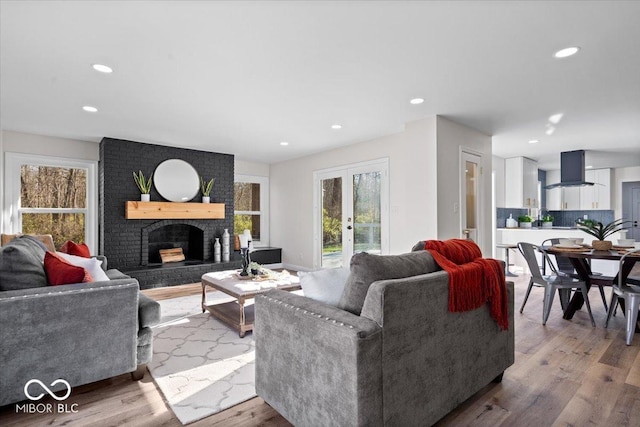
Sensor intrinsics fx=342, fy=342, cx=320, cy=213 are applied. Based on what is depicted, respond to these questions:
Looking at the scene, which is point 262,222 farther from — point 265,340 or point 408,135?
A: point 265,340

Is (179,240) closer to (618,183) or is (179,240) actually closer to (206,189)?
(206,189)

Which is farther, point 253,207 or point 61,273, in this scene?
point 253,207

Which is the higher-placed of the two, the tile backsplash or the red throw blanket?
the tile backsplash

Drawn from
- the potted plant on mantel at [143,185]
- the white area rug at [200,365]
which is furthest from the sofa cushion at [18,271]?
the potted plant on mantel at [143,185]

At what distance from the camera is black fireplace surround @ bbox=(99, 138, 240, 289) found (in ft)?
17.1

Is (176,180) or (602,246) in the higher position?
(176,180)

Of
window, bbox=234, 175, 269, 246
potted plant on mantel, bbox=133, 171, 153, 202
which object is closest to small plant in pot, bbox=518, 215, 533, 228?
window, bbox=234, 175, 269, 246

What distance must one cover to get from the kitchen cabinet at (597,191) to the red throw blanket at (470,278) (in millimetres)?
7890

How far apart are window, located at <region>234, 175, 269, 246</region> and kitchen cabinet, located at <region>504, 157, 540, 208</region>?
5200 millimetres

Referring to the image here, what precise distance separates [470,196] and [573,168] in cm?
314

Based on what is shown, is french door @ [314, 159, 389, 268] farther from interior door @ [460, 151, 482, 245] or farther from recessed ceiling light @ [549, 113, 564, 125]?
recessed ceiling light @ [549, 113, 564, 125]

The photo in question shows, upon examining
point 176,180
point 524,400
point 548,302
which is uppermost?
point 176,180

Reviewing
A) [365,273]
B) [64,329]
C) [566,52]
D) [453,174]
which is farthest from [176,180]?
[566,52]

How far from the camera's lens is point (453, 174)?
4.46 metres
